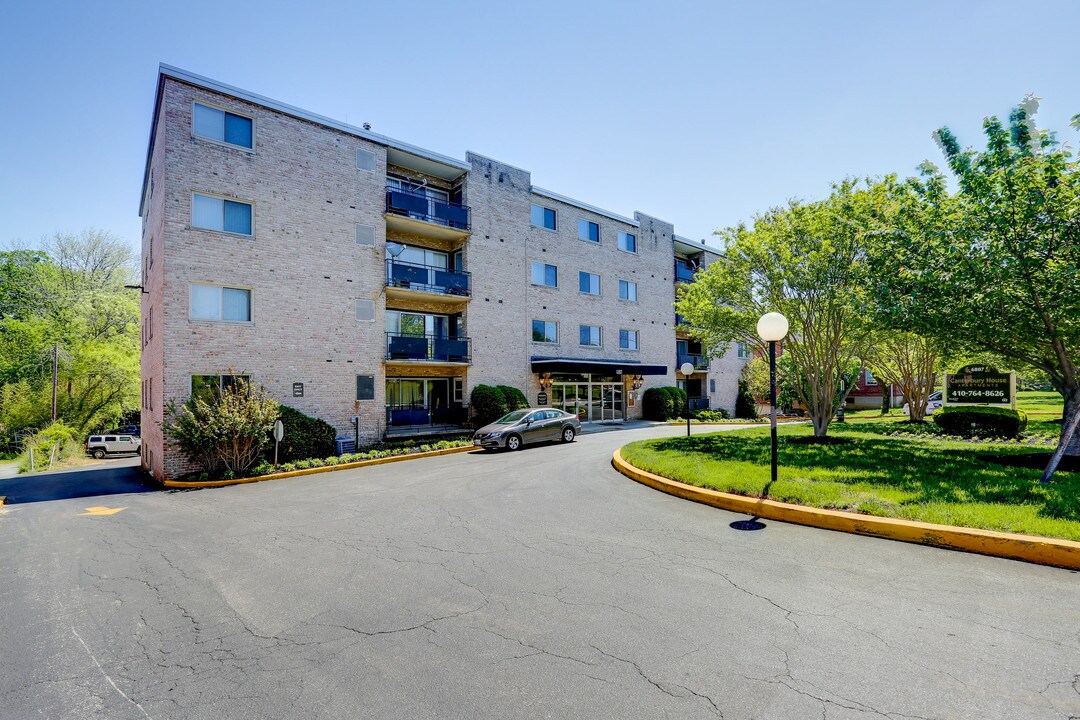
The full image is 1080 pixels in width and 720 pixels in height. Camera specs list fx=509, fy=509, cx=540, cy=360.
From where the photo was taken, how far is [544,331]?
2531cm

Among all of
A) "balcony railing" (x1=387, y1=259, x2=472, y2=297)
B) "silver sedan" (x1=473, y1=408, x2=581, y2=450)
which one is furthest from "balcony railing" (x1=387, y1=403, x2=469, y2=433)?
"balcony railing" (x1=387, y1=259, x2=472, y2=297)

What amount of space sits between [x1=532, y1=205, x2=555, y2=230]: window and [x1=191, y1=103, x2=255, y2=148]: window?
12.6 metres

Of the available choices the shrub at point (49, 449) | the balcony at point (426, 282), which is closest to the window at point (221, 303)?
the balcony at point (426, 282)

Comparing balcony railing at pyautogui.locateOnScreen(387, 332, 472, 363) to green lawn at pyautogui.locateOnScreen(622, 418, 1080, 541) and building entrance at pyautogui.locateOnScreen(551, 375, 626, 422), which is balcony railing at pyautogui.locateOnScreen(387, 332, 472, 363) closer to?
building entrance at pyautogui.locateOnScreen(551, 375, 626, 422)

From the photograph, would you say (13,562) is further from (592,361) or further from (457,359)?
(592,361)

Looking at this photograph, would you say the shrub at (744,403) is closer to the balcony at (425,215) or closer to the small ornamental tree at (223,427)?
the balcony at (425,215)

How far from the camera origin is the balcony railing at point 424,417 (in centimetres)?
1992

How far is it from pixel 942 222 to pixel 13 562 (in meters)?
15.8

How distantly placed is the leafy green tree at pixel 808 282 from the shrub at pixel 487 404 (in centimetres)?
833

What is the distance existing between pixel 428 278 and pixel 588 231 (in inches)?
430

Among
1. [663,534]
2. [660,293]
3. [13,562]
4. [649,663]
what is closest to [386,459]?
Result: [13,562]

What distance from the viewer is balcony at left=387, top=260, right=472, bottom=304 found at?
770 inches

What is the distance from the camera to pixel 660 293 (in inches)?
1225

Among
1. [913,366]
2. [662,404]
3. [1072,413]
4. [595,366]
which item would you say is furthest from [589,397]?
[1072,413]
